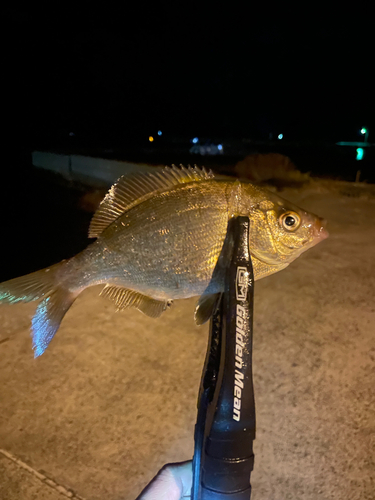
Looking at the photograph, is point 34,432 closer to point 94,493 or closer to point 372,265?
point 94,493

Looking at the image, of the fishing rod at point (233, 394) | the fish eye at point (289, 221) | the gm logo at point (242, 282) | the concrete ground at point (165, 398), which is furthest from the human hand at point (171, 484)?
the fish eye at point (289, 221)

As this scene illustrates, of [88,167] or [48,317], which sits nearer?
[48,317]

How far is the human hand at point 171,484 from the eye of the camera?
6.24 ft

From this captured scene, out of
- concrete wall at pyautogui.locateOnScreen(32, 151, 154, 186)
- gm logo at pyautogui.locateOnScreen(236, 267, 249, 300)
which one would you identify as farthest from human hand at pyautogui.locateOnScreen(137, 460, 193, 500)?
concrete wall at pyautogui.locateOnScreen(32, 151, 154, 186)

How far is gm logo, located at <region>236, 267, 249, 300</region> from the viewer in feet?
4.31

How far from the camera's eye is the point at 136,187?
153 cm

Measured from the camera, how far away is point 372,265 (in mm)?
5082

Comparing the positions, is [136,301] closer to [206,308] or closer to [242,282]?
[206,308]

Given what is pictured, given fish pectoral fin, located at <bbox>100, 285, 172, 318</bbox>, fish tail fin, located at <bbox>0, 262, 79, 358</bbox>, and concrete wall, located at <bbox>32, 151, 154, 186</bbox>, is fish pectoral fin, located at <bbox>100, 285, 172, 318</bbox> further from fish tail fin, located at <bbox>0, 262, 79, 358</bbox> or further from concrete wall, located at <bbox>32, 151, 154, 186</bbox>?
concrete wall, located at <bbox>32, 151, 154, 186</bbox>

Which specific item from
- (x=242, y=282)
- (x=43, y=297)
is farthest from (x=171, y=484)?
(x=242, y=282)

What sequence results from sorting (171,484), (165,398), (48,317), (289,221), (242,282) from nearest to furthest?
(242,282) → (289,221) → (48,317) → (171,484) → (165,398)

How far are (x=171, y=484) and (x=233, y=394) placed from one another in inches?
38.0

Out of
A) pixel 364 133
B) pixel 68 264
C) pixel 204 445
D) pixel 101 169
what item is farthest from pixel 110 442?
pixel 364 133

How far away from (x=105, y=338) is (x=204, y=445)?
7.25 ft
